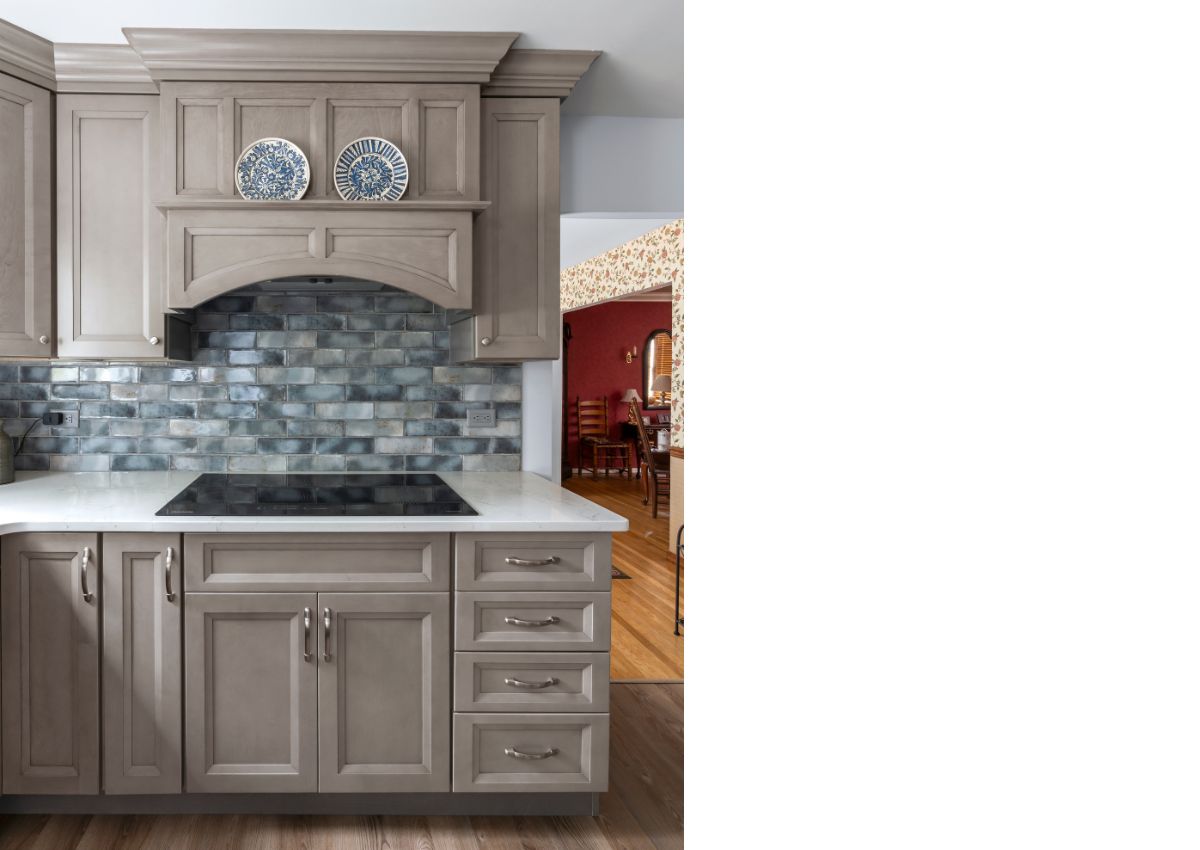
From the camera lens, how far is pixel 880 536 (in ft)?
0.51

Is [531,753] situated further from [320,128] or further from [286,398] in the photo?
[320,128]

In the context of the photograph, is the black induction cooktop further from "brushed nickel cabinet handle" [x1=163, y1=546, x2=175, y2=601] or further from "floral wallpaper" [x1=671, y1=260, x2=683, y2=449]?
"floral wallpaper" [x1=671, y1=260, x2=683, y2=449]

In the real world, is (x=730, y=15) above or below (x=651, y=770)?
above

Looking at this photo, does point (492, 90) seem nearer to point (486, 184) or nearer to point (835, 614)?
point (486, 184)

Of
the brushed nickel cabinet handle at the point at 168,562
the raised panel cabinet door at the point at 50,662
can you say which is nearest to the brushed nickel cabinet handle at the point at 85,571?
the raised panel cabinet door at the point at 50,662

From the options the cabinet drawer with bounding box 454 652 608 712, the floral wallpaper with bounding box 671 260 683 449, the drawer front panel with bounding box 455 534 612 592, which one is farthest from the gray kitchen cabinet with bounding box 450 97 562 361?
the floral wallpaper with bounding box 671 260 683 449

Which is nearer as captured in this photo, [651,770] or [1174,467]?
[1174,467]

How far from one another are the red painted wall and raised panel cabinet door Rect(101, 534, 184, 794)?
926 cm

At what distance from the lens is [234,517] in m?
2.20

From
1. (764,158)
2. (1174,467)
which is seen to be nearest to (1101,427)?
(1174,467)

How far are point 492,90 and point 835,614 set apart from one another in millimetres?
2830

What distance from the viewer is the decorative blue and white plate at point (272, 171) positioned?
259 centimetres

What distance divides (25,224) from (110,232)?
241mm

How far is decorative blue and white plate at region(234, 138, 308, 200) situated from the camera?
2.59 metres
